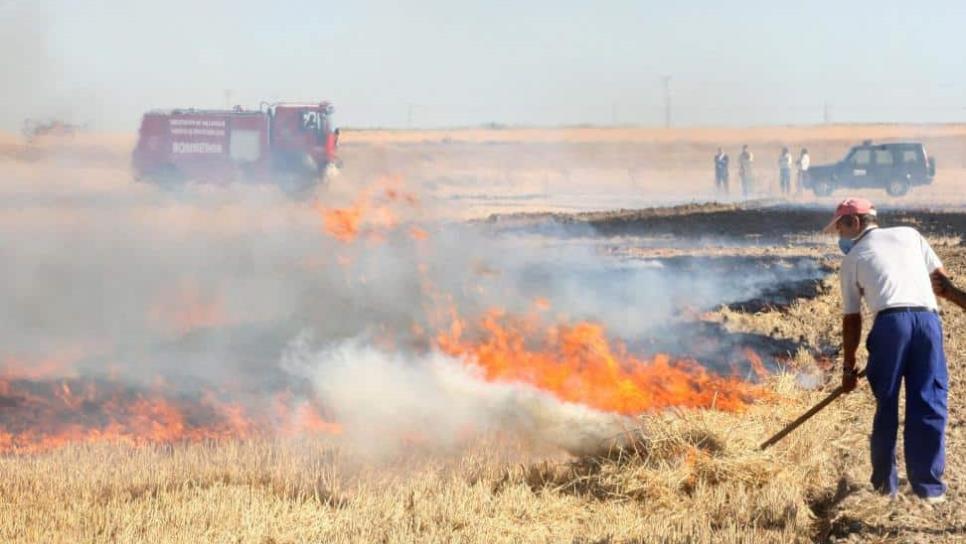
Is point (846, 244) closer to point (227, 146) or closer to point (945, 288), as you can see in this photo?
point (945, 288)

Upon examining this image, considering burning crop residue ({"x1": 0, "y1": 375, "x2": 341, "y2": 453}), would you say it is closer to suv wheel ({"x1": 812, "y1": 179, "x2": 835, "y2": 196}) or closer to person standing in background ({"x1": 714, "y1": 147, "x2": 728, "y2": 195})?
suv wheel ({"x1": 812, "y1": 179, "x2": 835, "y2": 196})

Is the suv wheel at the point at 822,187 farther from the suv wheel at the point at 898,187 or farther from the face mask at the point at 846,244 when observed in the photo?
the face mask at the point at 846,244

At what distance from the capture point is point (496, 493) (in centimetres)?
726

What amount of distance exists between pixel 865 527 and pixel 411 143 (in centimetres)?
6657

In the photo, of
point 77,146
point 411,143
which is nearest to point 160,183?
point 77,146

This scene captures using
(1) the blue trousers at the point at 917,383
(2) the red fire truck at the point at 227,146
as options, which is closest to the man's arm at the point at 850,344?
(1) the blue trousers at the point at 917,383

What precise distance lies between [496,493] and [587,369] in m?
2.94

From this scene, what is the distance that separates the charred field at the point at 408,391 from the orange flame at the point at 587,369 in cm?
4

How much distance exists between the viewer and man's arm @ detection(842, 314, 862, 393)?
22.7ft

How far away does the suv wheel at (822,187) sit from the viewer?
34906 millimetres

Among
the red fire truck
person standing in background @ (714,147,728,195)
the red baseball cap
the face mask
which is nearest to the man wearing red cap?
the red baseball cap

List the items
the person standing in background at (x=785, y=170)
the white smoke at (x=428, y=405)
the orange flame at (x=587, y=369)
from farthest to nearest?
the person standing in background at (x=785, y=170) → the orange flame at (x=587, y=369) → the white smoke at (x=428, y=405)

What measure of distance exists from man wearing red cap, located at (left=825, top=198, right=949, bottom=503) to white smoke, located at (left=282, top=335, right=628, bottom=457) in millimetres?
1869

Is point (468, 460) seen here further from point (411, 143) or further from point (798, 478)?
point (411, 143)
